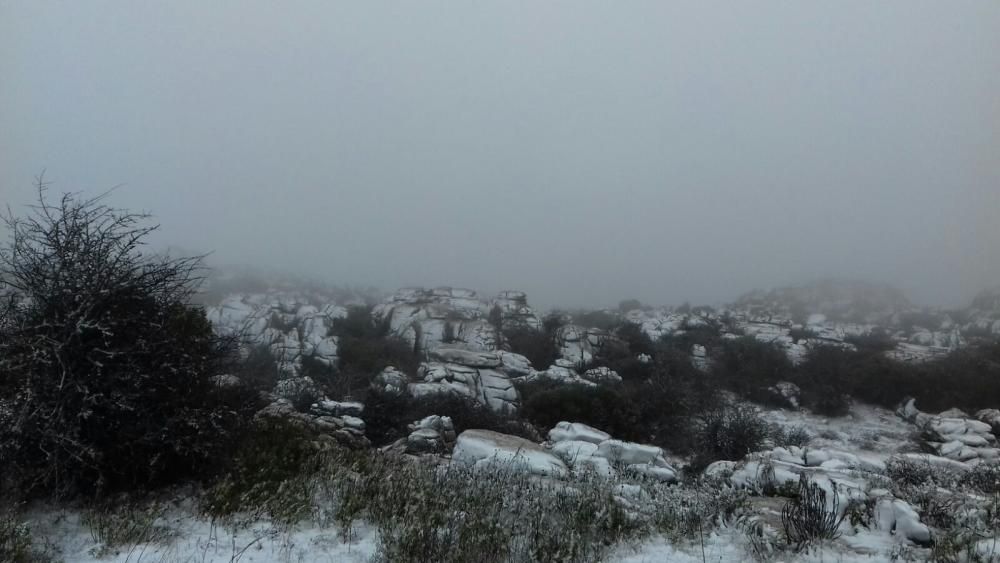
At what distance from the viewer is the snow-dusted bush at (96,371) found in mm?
4277

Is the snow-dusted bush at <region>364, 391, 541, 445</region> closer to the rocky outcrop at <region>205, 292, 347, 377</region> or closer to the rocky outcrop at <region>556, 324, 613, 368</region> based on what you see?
the rocky outcrop at <region>205, 292, 347, 377</region>

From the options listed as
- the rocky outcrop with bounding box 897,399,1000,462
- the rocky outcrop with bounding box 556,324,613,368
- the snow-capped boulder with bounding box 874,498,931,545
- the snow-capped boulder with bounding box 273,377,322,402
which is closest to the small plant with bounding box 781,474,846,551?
the snow-capped boulder with bounding box 874,498,931,545

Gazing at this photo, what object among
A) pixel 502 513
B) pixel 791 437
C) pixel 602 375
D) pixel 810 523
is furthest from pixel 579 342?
pixel 810 523

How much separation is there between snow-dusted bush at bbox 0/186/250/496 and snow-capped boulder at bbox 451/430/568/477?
3431mm

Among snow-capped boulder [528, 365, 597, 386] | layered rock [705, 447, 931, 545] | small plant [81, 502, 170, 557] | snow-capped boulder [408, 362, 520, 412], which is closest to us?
small plant [81, 502, 170, 557]

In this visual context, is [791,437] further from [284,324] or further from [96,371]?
[284,324]

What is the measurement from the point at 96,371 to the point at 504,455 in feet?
16.8

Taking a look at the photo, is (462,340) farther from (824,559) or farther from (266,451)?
(824,559)

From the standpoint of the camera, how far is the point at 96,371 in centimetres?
453

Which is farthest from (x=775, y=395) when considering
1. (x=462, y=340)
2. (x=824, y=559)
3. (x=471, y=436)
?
(x=824, y=559)

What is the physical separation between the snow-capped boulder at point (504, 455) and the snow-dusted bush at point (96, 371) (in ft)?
11.3

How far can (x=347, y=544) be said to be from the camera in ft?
12.8

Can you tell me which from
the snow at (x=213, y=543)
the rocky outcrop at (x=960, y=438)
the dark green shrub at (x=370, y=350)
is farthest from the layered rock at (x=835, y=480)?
the dark green shrub at (x=370, y=350)

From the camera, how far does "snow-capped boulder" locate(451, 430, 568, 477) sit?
7.02 m
